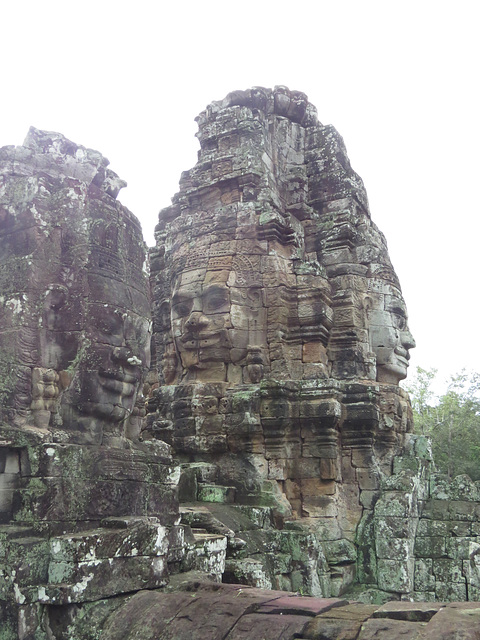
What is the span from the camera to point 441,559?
959 centimetres

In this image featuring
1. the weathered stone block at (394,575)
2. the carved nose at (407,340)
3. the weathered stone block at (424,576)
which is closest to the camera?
the weathered stone block at (394,575)

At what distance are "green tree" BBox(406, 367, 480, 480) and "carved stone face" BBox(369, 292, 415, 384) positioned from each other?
1935cm

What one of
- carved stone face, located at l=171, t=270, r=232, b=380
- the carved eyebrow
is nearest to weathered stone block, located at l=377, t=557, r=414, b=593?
carved stone face, located at l=171, t=270, r=232, b=380

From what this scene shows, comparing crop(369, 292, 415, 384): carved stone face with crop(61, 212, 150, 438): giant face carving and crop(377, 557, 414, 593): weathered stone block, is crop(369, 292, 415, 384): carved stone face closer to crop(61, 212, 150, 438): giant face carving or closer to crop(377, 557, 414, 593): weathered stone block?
crop(377, 557, 414, 593): weathered stone block

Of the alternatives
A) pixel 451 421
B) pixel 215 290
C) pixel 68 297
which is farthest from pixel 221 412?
pixel 451 421

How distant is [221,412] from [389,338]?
325 centimetres

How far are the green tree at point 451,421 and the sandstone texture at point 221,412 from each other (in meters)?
20.0

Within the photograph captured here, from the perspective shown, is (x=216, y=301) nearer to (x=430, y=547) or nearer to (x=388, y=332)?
(x=388, y=332)

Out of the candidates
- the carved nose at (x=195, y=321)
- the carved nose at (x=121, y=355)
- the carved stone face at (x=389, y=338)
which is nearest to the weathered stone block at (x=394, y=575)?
the carved stone face at (x=389, y=338)

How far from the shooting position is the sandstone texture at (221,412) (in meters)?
4.45

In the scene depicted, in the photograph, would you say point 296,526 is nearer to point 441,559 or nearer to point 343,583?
point 343,583

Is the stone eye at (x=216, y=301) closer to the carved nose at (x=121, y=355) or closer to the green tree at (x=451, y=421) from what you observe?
the carved nose at (x=121, y=355)

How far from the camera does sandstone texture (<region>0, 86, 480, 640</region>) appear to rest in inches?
175

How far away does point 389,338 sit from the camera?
10.9m
